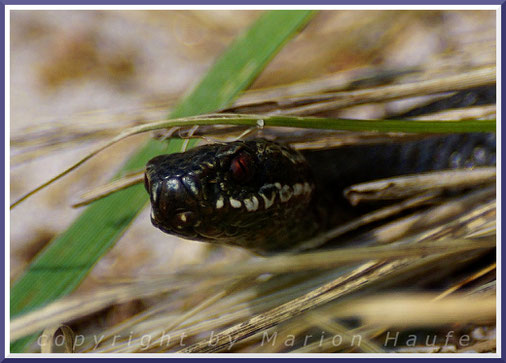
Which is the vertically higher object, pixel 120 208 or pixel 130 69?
pixel 130 69

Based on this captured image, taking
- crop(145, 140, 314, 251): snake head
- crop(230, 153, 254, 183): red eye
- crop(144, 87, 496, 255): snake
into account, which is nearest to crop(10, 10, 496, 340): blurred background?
crop(144, 87, 496, 255): snake

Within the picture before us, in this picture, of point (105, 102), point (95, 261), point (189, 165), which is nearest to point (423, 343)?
point (189, 165)

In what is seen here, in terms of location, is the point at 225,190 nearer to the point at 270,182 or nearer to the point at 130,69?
the point at 270,182

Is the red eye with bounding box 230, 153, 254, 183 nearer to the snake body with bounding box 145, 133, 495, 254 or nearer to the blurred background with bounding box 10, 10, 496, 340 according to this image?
the snake body with bounding box 145, 133, 495, 254

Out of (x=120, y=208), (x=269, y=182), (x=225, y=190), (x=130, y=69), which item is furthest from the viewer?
(x=130, y=69)

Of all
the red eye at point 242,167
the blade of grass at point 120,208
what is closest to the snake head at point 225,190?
the red eye at point 242,167

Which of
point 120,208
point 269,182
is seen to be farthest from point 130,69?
point 269,182

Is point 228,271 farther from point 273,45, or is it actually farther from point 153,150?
point 273,45

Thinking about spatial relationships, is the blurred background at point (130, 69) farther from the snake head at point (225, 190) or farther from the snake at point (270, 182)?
the snake head at point (225, 190)

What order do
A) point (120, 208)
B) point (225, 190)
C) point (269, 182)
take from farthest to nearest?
point (120, 208)
point (269, 182)
point (225, 190)
